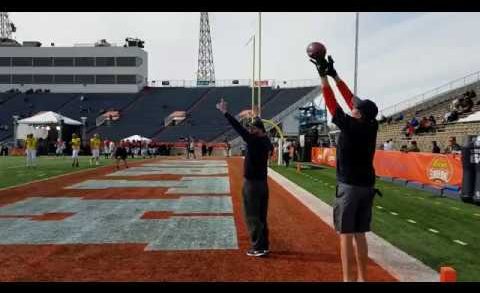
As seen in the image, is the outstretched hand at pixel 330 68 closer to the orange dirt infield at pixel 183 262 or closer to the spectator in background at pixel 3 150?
the orange dirt infield at pixel 183 262

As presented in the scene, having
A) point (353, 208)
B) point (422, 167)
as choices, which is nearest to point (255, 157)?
point (353, 208)

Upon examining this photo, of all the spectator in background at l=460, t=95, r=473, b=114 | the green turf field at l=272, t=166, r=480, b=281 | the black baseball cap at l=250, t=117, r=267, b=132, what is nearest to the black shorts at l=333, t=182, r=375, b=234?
the green turf field at l=272, t=166, r=480, b=281

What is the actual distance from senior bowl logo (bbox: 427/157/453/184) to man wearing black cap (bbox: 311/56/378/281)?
10.7 meters

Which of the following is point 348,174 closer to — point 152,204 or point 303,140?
point 152,204

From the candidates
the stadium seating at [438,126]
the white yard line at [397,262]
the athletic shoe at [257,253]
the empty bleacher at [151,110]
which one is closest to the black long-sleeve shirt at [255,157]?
the athletic shoe at [257,253]

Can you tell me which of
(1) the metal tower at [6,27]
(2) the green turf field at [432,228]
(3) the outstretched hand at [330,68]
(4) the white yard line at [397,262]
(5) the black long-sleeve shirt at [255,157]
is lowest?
(4) the white yard line at [397,262]

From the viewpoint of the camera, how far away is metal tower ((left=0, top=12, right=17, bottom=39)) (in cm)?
8181

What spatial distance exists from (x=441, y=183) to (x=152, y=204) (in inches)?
334

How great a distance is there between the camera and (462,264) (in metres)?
6.77

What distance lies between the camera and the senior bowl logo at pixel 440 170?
599 inches

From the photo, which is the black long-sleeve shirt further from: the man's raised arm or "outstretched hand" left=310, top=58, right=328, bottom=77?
"outstretched hand" left=310, top=58, right=328, bottom=77

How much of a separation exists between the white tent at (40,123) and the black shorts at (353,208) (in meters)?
45.5

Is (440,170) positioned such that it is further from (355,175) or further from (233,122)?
(355,175)
